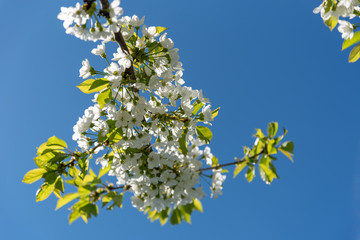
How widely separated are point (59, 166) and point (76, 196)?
303 millimetres

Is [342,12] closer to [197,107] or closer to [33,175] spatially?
[197,107]

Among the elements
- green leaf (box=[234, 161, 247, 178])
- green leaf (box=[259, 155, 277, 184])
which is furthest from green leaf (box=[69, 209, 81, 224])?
green leaf (box=[259, 155, 277, 184])

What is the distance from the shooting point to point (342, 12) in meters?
2.12

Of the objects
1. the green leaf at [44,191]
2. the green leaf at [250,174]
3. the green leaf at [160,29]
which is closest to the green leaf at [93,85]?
the green leaf at [160,29]

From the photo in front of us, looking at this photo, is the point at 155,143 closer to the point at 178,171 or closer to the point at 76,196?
the point at 178,171

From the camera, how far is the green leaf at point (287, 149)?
182 cm

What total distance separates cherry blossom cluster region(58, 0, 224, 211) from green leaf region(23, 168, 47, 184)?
16.4 inches

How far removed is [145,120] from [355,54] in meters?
1.90

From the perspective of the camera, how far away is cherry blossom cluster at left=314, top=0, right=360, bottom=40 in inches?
82.1

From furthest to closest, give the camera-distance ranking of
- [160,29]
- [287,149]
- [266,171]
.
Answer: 1. [160,29]
2. [266,171]
3. [287,149]

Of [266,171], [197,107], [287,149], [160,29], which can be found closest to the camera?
[287,149]

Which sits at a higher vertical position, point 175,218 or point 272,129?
point 175,218

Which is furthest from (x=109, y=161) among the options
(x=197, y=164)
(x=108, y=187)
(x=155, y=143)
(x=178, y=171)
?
(x=197, y=164)

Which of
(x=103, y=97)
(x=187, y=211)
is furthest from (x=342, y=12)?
(x=187, y=211)
